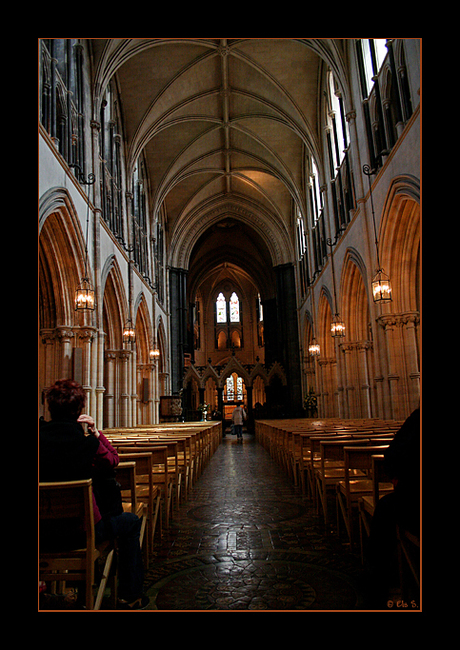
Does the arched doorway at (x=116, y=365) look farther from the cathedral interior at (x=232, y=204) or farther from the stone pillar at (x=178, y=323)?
the stone pillar at (x=178, y=323)

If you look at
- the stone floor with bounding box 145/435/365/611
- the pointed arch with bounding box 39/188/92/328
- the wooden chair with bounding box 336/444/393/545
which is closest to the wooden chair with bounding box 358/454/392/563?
the wooden chair with bounding box 336/444/393/545

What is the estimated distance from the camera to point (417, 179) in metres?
9.20

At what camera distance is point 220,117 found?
21281 millimetres

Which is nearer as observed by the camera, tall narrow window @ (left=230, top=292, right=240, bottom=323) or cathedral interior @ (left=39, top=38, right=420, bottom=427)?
cathedral interior @ (left=39, top=38, right=420, bottom=427)

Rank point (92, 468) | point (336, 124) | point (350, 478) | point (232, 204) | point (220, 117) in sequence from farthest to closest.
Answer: point (232, 204), point (220, 117), point (336, 124), point (350, 478), point (92, 468)

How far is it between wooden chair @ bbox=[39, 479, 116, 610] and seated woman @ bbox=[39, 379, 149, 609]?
0.08 m

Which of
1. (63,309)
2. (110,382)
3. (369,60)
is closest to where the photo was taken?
(63,309)

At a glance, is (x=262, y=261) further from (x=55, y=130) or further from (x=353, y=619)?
(x=353, y=619)

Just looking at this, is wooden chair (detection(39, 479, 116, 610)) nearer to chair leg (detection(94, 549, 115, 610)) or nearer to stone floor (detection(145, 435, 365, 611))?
chair leg (detection(94, 549, 115, 610))

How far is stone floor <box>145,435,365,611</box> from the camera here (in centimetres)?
292

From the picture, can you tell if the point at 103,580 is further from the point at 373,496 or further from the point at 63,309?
the point at 63,309

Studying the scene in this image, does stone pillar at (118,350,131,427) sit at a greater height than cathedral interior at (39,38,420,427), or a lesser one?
lesser

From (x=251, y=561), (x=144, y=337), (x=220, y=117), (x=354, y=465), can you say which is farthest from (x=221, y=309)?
(x=251, y=561)

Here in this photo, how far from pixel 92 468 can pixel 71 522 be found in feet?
1.24
